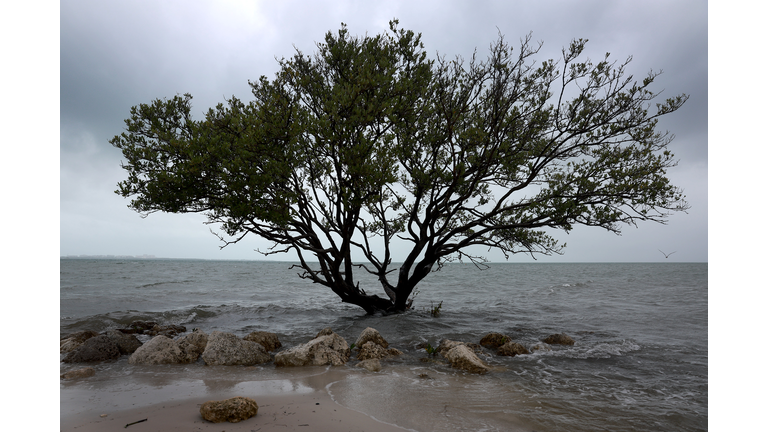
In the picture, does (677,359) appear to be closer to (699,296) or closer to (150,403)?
(150,403)

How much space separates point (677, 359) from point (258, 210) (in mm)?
11571

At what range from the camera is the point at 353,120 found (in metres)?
10.3

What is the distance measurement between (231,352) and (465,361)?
517 cm

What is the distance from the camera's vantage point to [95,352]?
8320mm

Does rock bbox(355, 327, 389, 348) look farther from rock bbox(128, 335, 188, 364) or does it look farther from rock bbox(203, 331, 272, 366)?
rock bbox(128, 335, 188, 364)

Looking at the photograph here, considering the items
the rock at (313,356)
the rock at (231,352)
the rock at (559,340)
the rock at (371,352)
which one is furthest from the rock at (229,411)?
the rock at (559,340)

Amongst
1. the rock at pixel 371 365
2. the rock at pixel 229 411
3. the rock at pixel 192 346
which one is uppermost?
the rock at pixel 229 411

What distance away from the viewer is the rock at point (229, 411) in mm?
4672

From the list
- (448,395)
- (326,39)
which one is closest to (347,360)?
(448,395)

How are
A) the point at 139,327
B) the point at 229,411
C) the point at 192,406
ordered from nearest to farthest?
the point at 229,411
the point at 192,406
the point at 139,327

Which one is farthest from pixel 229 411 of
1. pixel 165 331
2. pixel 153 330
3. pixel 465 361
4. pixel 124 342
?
pixel 153 330

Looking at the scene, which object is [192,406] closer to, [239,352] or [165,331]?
[239,352]

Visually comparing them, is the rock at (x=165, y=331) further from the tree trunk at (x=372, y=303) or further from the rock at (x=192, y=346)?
the tree trunk at (x=372, y=303)

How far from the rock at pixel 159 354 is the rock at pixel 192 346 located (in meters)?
0.07
